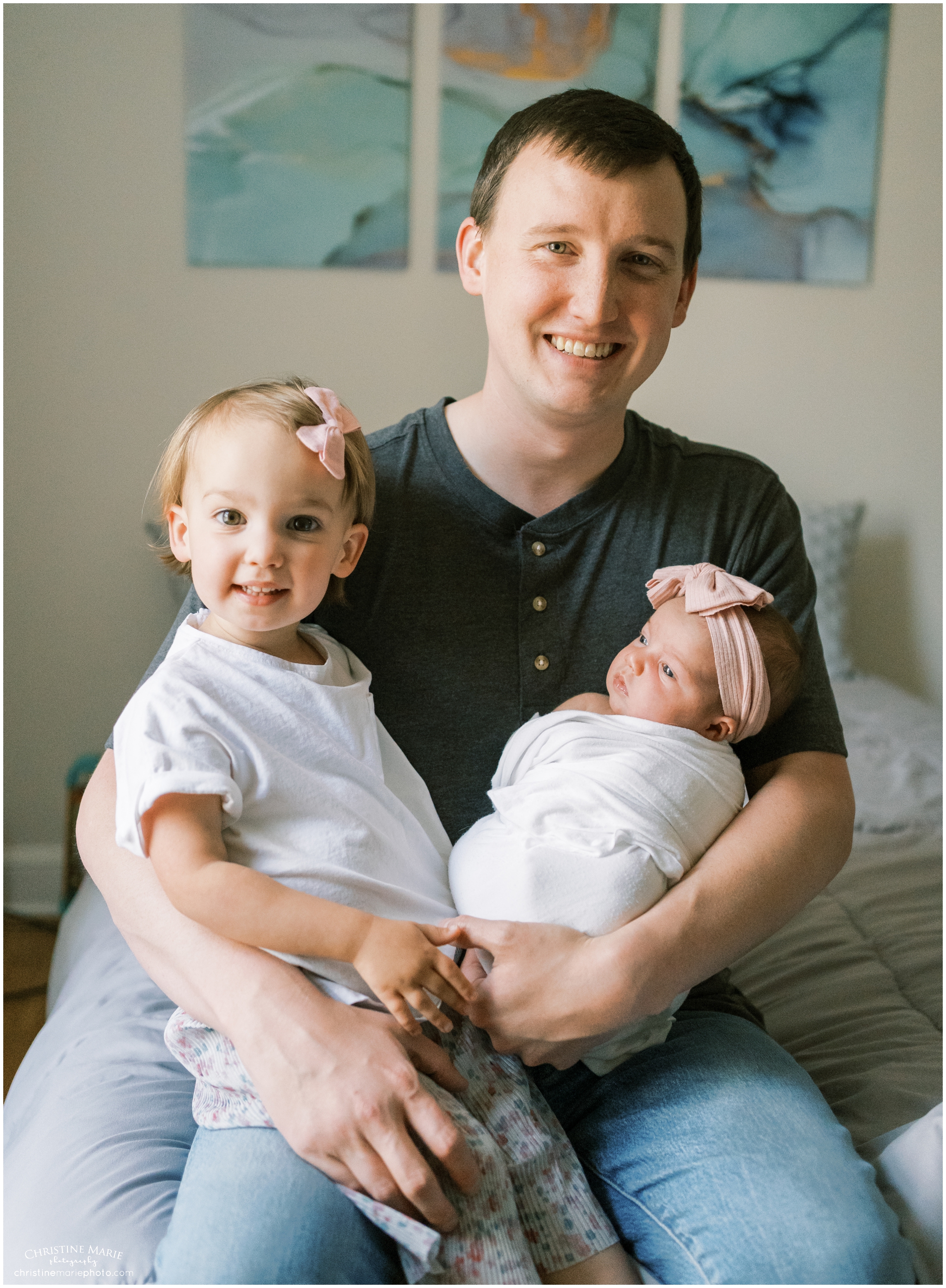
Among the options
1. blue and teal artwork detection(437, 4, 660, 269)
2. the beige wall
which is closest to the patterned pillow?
the beige wall

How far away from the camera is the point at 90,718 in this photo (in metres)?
2.79

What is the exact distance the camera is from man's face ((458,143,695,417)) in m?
1.16

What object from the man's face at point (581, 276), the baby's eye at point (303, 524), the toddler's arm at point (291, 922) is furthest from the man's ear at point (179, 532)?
the man's face at point (581, 276)

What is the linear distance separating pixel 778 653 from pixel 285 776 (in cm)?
59

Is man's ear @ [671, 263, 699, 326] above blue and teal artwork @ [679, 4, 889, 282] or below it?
below

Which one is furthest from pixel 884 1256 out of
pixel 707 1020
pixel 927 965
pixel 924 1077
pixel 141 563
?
pixel 141 563

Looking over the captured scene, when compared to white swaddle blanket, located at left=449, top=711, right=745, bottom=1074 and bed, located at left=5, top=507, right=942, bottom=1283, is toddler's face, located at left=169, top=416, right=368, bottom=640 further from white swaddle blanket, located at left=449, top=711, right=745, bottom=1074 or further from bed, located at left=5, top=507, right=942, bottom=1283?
bed, located at left=5, top=507, right=942, bottom=1283

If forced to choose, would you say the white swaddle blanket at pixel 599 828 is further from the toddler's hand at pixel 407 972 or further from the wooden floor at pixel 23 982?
the wooden floor at pixel 23 982

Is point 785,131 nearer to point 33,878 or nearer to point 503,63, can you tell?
point 503,63

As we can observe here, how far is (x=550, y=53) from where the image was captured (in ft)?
9.00

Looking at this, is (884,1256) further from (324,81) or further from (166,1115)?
(324,81)

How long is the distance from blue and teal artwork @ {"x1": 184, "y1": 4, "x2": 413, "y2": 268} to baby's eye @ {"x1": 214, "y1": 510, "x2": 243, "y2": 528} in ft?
6.14

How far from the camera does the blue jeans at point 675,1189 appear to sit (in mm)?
836

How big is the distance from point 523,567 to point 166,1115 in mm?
782
